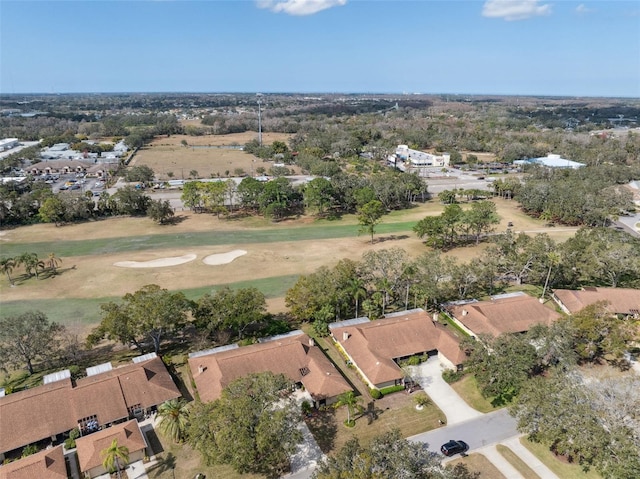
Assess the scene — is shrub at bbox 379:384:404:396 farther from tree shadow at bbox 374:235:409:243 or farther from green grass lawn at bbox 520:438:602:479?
tree shadow at bbox 374:235:409:243

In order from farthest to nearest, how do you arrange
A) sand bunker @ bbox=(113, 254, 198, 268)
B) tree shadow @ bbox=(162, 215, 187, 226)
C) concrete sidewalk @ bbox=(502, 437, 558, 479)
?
tree shadow @ bbox=(162, 215, 187, 226)
sand bunker @ bbox=(113, 254, 198, 268)
concrete sidewalk @ bbox=(502, 437, 558, 479)

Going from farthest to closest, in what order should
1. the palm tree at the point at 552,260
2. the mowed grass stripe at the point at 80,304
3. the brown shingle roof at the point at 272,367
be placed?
the palm tree at the point at 552,260 → the mowed grass stripe at the point at 80,304 → the brown shingle roof at the point at 272,367

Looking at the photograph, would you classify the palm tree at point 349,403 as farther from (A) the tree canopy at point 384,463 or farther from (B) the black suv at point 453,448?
(A) the tree canopy at point 384,463

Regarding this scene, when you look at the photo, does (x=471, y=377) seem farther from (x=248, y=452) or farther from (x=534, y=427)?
(x=248, y=452)

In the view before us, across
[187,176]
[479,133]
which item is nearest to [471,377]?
→ [187,176]

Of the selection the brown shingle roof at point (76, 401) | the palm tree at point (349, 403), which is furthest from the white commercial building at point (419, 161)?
the brown shingle roof at point (76, 401)

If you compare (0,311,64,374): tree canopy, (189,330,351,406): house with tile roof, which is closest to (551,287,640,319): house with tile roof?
(189,330,351,406): house with tile roof
